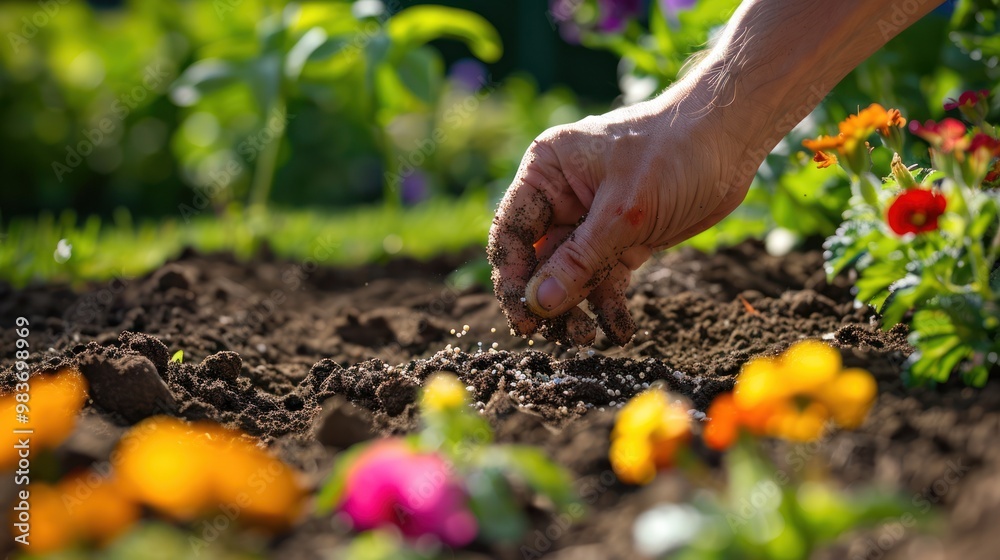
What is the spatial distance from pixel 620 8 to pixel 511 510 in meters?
3.20

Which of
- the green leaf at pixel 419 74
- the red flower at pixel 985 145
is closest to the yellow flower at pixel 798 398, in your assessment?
the red flower at pixel 985 145

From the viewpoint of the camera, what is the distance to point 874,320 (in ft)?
7.53

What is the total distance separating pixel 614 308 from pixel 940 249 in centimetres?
91

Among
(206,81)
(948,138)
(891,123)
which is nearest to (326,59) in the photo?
(206,81)

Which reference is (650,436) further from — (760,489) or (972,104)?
(972,104)

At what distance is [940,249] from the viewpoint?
5.23 feet

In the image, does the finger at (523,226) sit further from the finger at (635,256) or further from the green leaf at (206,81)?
the green leaf at (206,81)

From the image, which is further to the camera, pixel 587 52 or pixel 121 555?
pixel 587 52

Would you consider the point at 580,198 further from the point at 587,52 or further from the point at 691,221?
the point at 587,52

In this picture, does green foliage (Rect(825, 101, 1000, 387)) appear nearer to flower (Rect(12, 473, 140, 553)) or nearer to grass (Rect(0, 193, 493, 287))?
flower (Rect(12, 473, 140, 553))

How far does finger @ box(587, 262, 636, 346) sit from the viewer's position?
2.35 m

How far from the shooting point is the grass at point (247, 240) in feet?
11.2

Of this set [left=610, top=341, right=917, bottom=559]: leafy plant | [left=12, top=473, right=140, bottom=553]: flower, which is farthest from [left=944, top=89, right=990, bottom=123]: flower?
A: [left=12, top=473, right=140, bottom=553]: flower

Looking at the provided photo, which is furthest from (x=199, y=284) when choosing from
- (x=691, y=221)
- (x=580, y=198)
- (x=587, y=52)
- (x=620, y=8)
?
(x=587, y=52)
